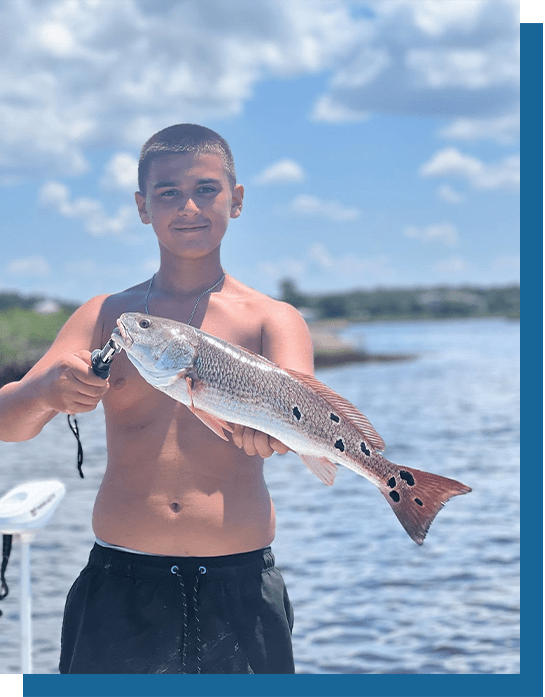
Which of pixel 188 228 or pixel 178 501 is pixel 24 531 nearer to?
pixel 178 501

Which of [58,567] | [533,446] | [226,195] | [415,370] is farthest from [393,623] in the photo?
[415,370]

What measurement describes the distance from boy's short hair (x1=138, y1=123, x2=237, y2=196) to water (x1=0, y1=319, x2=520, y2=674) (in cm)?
498

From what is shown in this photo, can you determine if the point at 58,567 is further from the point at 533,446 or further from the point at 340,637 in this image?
the point at 533,446

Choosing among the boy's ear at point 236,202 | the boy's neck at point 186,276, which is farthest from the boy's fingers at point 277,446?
the boy's ear at point 236,202

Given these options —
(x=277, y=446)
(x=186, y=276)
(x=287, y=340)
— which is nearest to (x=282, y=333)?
(x=287, y=340)

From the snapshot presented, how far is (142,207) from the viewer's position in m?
3.08

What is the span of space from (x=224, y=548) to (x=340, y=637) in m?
5.46

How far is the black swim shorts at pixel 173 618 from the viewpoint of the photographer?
2.77 m

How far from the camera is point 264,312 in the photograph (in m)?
3.00

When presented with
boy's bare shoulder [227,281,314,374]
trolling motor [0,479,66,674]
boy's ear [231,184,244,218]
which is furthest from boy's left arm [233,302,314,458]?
trolling motor [0,479,66,674]

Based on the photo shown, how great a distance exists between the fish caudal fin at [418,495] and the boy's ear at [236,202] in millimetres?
1220

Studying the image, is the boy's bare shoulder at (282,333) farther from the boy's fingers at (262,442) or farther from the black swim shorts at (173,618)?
the black swim shorts at (173,618)

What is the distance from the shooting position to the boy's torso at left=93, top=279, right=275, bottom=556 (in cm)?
280

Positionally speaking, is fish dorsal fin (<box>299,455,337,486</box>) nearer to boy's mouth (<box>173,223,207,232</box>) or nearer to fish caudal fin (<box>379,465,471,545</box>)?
fish caudal fin (<box>379,465,471,545</box>)
